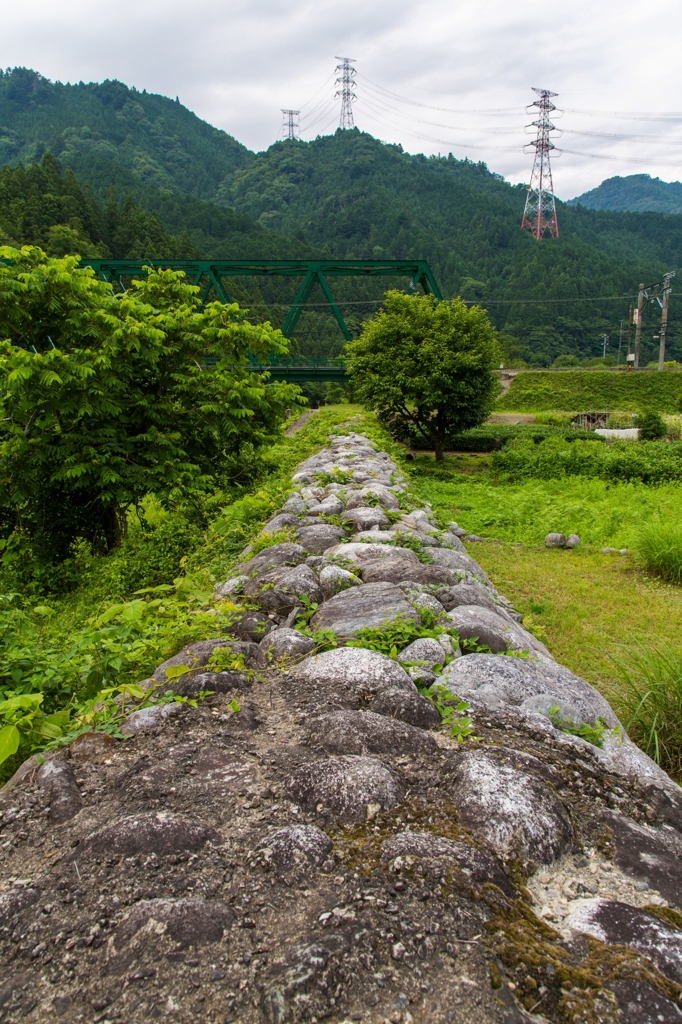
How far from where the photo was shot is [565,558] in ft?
24.8

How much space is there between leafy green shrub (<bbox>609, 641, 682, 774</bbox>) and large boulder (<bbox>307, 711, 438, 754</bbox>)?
150 centimetres

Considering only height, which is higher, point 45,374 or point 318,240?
point 318,240

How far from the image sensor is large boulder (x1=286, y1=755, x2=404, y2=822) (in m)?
1.73

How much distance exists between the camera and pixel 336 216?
9294 cm

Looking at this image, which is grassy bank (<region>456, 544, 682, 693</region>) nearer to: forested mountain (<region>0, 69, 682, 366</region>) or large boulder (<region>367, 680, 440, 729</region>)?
large boulder (<region>367, 680, 440, 729</region>)

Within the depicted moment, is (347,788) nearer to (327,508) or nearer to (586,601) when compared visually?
(327,508)

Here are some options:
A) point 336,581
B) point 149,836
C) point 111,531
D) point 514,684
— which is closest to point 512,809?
point 514,684

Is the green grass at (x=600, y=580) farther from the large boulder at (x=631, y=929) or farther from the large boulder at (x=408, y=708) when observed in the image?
the large boulder at (x=631, y=929)

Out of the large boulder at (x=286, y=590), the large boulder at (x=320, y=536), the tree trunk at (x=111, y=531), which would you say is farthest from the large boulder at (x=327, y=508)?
the tree trunk at (x=111, y=531)

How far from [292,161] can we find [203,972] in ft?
430

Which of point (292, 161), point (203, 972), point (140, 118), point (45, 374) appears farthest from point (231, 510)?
point (140, 118)

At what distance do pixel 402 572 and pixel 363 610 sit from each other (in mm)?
653

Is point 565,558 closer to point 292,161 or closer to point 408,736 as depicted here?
point 408,736

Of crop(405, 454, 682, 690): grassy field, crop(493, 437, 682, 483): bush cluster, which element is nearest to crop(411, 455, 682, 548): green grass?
crop(405, 454, 682, 690): grassy field
